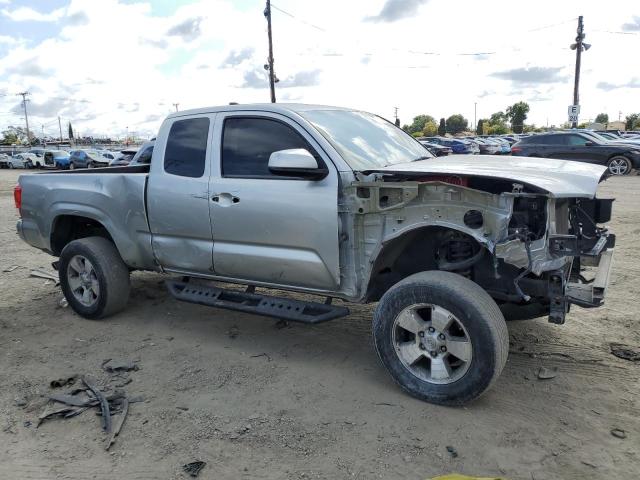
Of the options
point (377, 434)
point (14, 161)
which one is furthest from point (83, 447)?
point (14, 161)

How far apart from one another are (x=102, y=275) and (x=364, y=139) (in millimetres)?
2733

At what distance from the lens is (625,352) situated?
13.7ft

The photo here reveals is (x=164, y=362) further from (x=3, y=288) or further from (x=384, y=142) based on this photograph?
(x=3, y=288)

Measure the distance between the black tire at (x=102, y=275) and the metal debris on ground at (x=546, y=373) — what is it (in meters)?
3.74

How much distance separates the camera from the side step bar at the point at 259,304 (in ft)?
13.3

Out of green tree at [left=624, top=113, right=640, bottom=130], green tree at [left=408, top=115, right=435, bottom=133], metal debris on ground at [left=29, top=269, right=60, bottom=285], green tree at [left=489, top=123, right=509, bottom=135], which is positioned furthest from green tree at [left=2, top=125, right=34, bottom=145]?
metal debris on ground at [left=29, top=269, right=60, bottom=285]

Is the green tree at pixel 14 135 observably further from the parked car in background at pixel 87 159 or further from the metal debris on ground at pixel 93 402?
the metal debris on ground at pixel 93 402

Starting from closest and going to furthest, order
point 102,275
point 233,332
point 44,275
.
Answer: point 233,332, point 102,275, point 44,275

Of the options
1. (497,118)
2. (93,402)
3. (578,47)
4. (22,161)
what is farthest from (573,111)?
(497,118)

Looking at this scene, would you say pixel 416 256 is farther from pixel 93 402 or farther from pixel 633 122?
pixel 633 122

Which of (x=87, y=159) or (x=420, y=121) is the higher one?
(x=420, y=121)

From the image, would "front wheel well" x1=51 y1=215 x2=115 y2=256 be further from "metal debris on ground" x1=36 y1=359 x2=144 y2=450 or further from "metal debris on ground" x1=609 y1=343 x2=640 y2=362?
"metal debris on ground" x1=609 y1=343 x2=640 y2=362

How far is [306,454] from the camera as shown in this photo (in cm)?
311

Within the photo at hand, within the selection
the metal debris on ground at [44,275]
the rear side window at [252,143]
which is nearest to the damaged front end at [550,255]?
the rear side window at [252,143]
